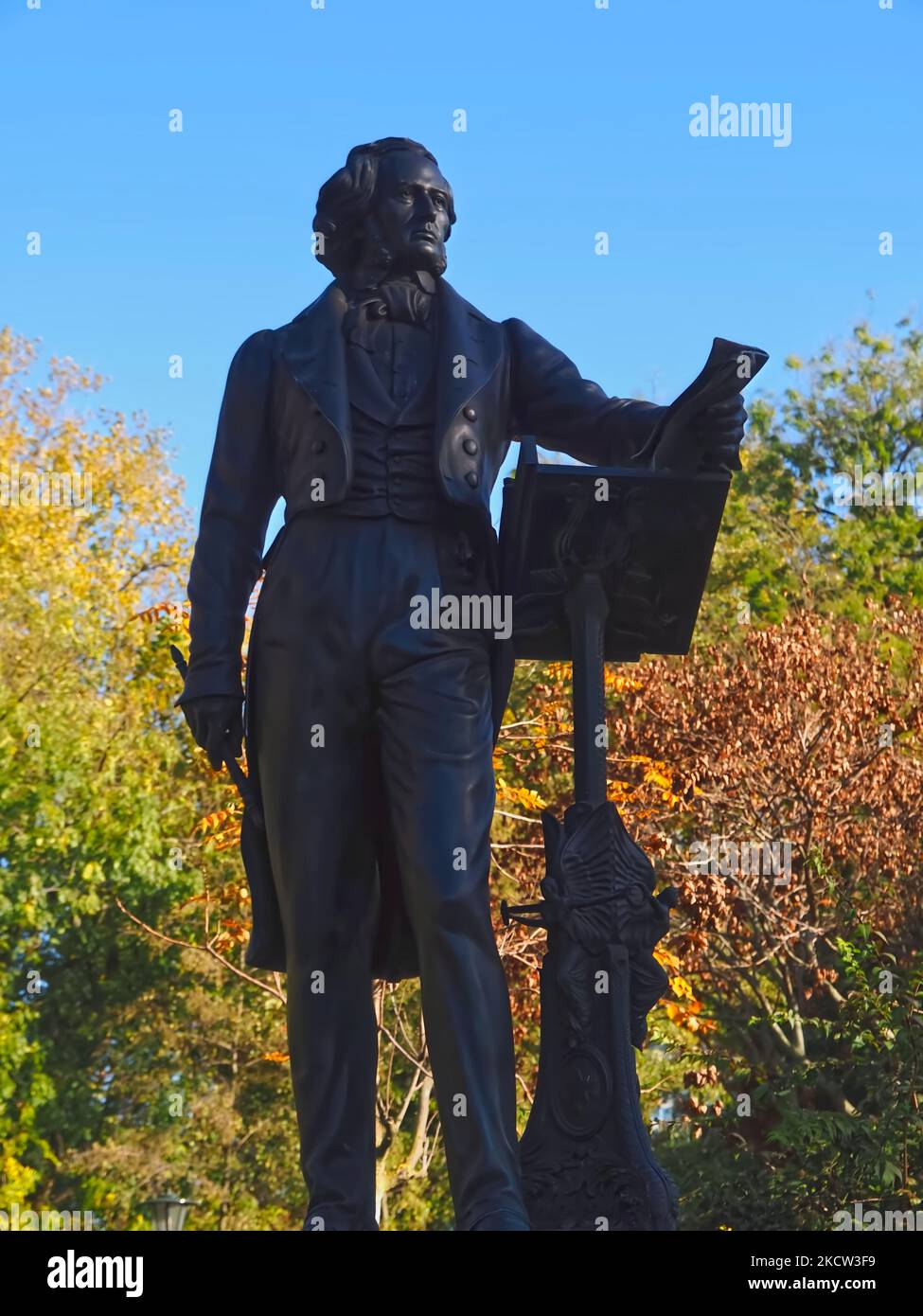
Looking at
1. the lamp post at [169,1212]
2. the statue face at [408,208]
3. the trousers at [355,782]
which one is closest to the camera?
the trousers at [355,782]

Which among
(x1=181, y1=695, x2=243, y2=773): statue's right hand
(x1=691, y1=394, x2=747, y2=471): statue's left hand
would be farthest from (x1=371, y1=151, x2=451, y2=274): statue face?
(x1=181, y1=695, x2=243, y2=773): statue's right hand

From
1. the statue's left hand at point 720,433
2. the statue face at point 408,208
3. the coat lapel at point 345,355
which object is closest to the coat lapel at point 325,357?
the coat lapel at point 345,355

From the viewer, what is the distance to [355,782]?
595 cm

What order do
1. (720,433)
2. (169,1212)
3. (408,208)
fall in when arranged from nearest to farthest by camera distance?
(720,433) → (408,208) → (169,1212)

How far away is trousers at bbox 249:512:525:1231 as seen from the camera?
18.8 feet

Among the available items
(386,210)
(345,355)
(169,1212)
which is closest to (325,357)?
(345,355)

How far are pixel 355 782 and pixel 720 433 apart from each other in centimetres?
142

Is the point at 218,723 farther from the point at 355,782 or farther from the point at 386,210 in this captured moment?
the point at 386,210

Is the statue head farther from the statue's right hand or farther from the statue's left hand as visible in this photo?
the statue's right hand

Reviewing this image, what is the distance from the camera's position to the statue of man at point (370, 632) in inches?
225

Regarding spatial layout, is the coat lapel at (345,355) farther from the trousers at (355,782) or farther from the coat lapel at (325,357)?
the trousers at (355,782)

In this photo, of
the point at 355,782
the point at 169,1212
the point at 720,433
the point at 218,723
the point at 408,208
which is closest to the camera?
the point at 720,433

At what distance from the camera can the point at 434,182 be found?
631 cm

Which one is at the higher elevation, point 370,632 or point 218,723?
point 370,632
